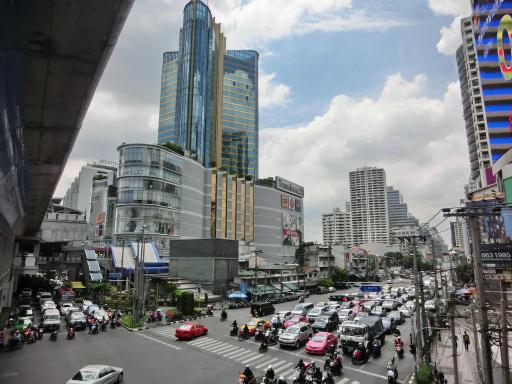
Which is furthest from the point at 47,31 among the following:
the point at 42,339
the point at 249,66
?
the point at 249,66

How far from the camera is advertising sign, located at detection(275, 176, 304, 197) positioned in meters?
117

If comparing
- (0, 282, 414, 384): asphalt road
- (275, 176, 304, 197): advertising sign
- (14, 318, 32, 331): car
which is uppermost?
(275, 176, 304, 197): advertising sign

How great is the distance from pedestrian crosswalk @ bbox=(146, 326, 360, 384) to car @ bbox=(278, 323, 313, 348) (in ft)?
7.14

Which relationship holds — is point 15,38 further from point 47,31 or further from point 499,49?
point 499,49

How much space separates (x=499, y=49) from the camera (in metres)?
69.9

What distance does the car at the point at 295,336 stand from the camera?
2670cm

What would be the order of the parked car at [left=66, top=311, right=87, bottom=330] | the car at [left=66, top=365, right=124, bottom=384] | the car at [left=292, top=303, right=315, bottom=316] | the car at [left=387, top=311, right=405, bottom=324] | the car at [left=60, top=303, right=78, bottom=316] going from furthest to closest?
1. the car at [left=60, top=303, right=78, bottom=316]
2. the car at [left=292, top=303, right=315, bottom=316]
3. the car at [left=387, top=311, right=405, bottom=324]
4. the parked car at [left=66, top=311, right=87, bottom=330]
5. the car at [left=66, top=365, right=124, bottom=384]

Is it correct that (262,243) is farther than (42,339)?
Yes

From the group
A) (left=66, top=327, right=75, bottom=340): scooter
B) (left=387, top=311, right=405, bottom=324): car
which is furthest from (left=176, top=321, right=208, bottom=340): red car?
(left=387, top=311, right=405, bottom=324): car

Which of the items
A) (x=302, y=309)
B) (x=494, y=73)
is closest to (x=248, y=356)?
(x=302, y=309)

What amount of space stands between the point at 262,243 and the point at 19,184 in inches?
3601

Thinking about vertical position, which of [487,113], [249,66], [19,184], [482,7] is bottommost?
[19,184]

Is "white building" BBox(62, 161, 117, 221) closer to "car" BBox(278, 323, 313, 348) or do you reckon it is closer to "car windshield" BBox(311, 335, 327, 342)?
"car" BBox(278, 323, 313, 348)

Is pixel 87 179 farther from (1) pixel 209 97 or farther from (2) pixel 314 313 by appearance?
(2) pixel 314 313
